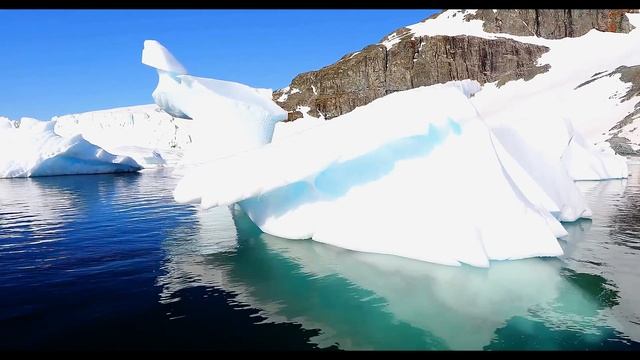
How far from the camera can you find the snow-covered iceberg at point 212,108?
56.6ft

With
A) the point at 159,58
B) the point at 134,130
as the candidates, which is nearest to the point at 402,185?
the point at 159,58

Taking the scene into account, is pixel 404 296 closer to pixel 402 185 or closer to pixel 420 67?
pixel 402 185

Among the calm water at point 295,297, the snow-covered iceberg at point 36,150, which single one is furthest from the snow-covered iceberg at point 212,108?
the snow-covered iceberg at point 36,150

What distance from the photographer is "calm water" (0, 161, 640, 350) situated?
584 centimetres

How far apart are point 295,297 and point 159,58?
513 inches

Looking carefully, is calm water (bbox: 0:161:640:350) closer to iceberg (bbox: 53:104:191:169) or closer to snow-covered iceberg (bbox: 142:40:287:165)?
snow-covered iceberg (bbox: 142:40:287:165)

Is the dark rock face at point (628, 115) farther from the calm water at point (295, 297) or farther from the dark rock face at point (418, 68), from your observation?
the calm water at point (295, 297)

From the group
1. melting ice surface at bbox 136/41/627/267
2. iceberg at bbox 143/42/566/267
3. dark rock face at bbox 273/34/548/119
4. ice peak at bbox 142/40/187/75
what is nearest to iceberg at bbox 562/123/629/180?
melting ice surface at bbox 136/41/627/267

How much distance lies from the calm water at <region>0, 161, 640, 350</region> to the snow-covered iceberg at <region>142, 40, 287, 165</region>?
254 inches

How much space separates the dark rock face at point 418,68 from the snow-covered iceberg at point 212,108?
87644 mm

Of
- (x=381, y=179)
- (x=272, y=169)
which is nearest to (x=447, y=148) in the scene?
(x=381, y=179)

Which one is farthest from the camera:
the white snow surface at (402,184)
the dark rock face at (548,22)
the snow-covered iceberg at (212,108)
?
the dark rock face at (548,22)

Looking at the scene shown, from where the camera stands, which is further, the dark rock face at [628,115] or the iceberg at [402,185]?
the dark rock face at [628,115]
